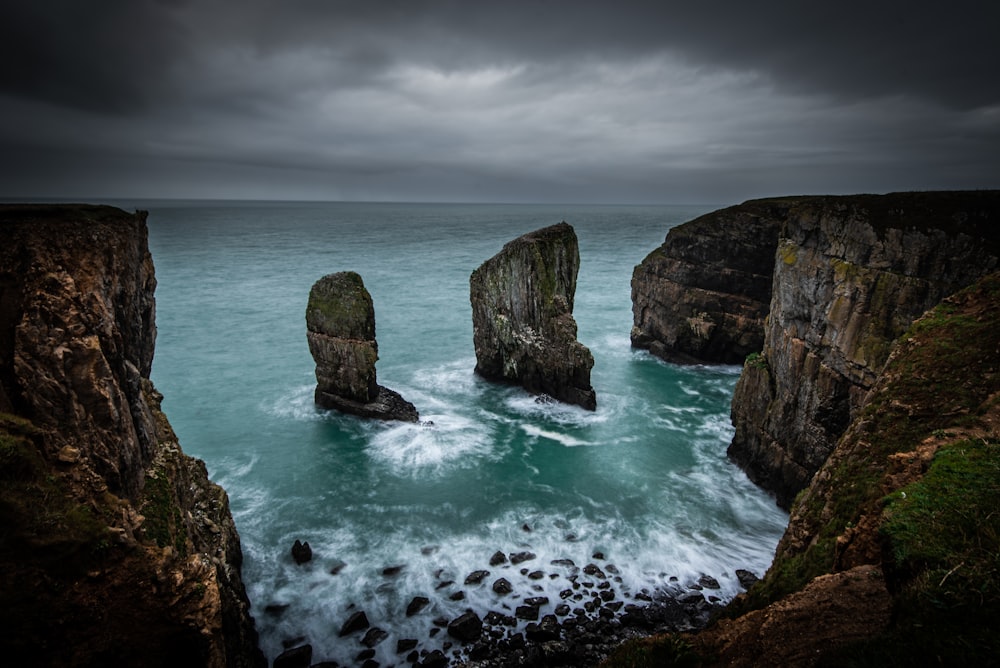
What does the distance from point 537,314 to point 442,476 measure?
15297 millimetres

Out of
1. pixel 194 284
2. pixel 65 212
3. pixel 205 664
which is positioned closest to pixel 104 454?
pixel 205 664

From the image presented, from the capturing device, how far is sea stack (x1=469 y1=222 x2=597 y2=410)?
38531mm

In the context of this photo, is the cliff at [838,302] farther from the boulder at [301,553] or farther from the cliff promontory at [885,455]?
the boulder at [301,553]

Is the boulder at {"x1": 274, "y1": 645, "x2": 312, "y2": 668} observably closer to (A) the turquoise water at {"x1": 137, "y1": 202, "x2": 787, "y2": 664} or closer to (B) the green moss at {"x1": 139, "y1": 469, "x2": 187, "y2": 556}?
(A) the turquoise water at {"x1": 137, "y1": 202, "x2": 787, "y2": 664}

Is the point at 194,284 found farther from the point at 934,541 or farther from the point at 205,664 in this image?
the point at 934,541

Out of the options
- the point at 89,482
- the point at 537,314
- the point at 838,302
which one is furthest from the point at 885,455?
the point at 537,314

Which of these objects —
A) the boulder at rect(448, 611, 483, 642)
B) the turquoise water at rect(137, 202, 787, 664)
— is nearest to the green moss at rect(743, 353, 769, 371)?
the turquoise water at rect(137, 202, 787, 664)

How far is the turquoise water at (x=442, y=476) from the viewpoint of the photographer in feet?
70.1

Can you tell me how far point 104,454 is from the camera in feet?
38.5

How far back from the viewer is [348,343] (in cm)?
3491

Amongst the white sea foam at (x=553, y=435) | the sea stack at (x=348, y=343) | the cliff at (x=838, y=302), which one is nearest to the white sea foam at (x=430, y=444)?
the sea stack at (x=348, y=343)

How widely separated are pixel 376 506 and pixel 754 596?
2007 cm

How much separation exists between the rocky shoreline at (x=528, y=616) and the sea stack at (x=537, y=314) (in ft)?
58.4

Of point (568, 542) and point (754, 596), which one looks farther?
point (568, 542)
